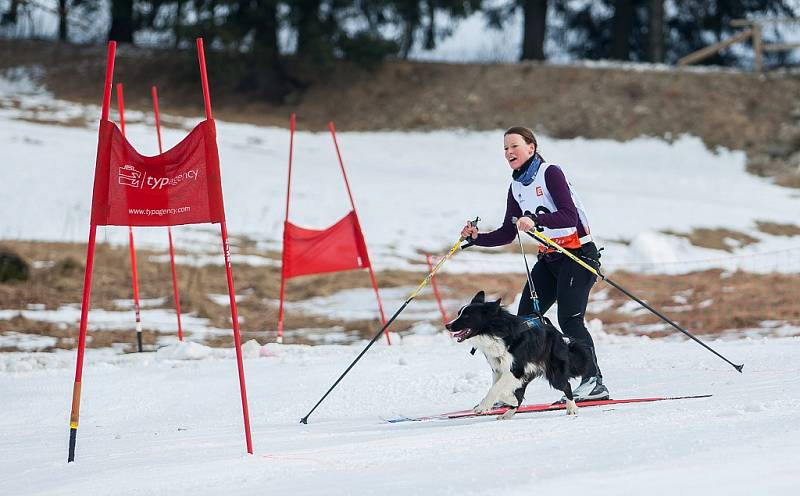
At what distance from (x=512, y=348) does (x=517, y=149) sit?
122cm

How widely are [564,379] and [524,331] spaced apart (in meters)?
0.40

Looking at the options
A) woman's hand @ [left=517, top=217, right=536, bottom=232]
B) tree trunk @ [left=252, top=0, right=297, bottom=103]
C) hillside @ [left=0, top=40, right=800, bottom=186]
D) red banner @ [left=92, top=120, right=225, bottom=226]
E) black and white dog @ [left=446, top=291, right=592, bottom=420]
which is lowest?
black and white dog @ [left=446, top=291, right=592, bottom=420]

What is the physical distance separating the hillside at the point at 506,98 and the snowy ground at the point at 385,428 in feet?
59.3

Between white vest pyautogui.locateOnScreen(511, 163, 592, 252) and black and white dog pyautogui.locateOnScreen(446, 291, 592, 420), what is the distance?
60 cm

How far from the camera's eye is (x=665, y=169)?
25594 millimetres

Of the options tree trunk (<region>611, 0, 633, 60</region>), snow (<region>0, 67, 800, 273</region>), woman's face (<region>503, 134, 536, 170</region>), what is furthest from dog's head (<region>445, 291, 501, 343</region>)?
tree trunk (<region>611, 0, 633, 60</region>)

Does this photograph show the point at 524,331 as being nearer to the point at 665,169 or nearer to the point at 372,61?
the point at 665,169

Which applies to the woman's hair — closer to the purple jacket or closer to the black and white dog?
the purple jacket

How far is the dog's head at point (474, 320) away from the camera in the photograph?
18.6ft

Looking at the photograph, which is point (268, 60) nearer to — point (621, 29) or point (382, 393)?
point (621, 29)

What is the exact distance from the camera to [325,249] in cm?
1135

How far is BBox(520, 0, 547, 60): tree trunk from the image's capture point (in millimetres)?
33094

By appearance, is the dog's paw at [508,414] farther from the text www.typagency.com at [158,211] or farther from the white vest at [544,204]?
the text www.typagency.com at [158,211]

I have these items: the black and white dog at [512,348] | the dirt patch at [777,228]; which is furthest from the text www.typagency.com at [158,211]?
the dirt patch at [777,228]
